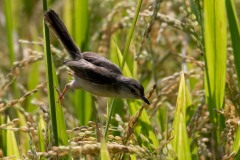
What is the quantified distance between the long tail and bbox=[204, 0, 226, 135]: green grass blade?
0.61 metres

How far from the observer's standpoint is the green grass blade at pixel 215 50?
2.89 m

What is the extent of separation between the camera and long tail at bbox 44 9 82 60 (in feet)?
8.42

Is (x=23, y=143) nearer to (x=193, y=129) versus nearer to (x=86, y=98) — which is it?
(x=86, y=98)

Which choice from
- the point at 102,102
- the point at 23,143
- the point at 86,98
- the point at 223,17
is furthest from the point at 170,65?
the point at 223,17

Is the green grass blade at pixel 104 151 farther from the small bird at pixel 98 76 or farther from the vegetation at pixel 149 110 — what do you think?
the small bird at pixel 98 76

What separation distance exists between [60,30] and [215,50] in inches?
29.0

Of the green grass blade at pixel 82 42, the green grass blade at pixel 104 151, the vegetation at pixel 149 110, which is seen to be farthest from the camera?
the green grass blade at pixel 82 42

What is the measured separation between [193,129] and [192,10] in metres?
0.58

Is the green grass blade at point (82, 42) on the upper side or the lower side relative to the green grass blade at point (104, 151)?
upper

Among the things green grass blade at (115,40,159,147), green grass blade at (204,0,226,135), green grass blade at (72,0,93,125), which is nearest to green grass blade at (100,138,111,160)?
green grass blade at (115,40,159,147)

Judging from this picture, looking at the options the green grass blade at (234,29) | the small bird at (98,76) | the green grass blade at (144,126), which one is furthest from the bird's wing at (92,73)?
the green grass blade at (234,29)

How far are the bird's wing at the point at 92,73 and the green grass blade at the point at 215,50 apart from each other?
1.70 feet

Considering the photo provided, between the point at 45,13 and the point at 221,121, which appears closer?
the point at 45,13

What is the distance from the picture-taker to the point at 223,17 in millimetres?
2900
